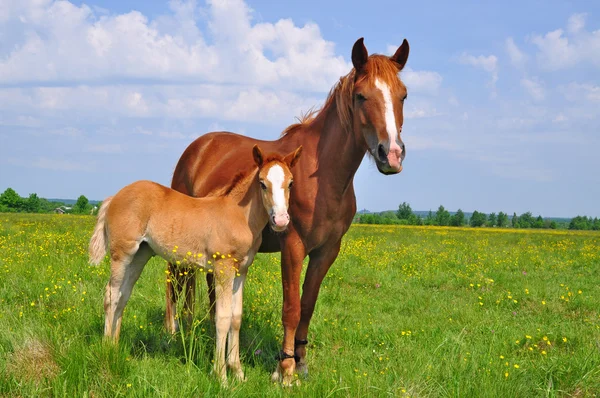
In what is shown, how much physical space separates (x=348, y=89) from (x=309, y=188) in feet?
3.19

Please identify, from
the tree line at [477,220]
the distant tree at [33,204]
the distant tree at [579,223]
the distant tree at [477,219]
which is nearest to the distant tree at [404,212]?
the tree line at [477,220]

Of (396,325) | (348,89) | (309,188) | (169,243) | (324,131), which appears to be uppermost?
(348,89)

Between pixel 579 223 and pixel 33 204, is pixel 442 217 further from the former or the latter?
pixel 33 204

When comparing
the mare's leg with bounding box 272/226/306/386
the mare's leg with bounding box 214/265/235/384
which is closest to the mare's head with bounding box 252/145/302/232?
the mare's leg with bounding box 272/226/306/386

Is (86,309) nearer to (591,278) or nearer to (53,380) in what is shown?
(53,380)

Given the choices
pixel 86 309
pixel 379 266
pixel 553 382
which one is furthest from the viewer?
pixel 379 266

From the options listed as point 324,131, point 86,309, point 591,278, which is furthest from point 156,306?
point 591,278

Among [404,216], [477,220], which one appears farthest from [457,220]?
[477,220]

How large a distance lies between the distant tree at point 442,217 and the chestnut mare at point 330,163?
78470 mm

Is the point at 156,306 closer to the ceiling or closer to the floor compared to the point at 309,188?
closer to the floor

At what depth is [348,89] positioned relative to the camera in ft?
14.5

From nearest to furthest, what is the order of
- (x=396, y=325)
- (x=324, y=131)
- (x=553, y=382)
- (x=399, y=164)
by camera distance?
(x=399, y=164)
(x=553, y=382)
(x=324, y=131)
(x=396, y=325)

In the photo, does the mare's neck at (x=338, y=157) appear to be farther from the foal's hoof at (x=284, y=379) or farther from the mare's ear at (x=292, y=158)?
the foal's hoof at (x=284, y=379)

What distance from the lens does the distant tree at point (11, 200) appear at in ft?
251
